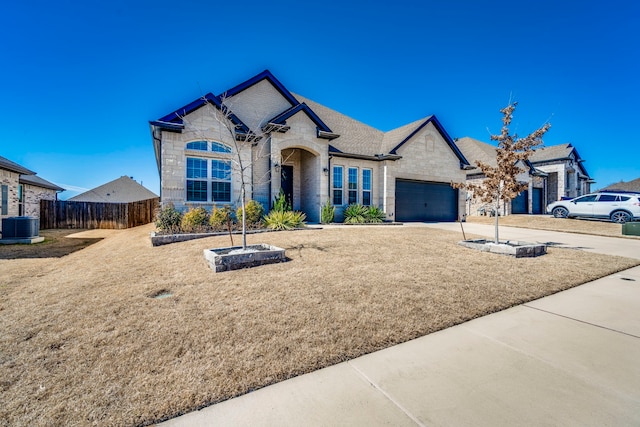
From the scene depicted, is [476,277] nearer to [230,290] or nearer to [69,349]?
[230,290]

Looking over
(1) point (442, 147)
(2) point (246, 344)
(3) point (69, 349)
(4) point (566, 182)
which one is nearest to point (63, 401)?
(3) point (69, 349)

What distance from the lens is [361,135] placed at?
61.5 ft

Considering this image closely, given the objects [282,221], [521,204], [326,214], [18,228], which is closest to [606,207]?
[521,204]

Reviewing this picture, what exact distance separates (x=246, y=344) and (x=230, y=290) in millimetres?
1711

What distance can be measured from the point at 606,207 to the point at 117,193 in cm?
4967

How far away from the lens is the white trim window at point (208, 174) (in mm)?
12125

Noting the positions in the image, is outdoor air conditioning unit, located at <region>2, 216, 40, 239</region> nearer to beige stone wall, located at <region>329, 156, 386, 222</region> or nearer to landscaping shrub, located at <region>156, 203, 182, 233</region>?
landscaping shrub, located at <region>156, 203, 182, 233</region>

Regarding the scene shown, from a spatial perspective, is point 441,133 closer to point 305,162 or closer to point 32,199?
point 305,162

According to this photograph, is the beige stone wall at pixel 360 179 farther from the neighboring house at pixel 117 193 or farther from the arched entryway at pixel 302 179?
the neighboring house at pixel 117 193

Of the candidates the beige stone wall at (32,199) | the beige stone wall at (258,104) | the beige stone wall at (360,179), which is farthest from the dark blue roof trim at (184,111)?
the beige stone wall at (32,199)

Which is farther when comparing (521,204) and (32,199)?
(521,204)

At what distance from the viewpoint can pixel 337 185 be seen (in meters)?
15.8

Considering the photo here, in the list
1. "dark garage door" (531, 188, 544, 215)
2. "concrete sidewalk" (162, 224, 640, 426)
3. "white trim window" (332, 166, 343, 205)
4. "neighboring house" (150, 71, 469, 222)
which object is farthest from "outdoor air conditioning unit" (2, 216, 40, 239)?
"dark garage door" (531, 188, 544, 215)

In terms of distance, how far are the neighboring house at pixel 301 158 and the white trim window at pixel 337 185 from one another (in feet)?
0.18
